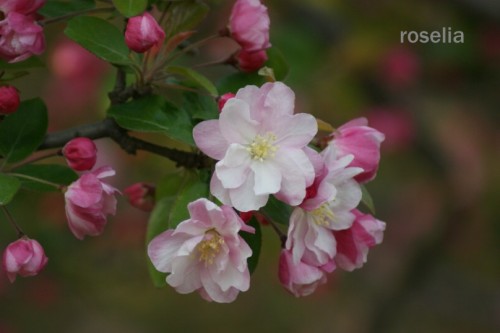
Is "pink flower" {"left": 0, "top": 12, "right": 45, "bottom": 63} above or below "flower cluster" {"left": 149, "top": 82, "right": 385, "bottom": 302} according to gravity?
above

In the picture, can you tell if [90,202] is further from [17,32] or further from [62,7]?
[62,7]

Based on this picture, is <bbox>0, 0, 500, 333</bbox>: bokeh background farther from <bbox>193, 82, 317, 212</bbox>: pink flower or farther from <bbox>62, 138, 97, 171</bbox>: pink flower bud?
<bbox>193, 82, 317, 212</bbox>: pink flower

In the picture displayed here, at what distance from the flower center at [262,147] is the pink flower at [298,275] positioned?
0.13 metres

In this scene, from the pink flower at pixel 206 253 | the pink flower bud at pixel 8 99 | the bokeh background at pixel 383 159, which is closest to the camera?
the pink flower at pixel 206 253

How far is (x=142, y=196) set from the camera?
46.0 inches

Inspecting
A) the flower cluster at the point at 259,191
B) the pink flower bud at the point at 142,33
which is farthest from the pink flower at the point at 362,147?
the pink flower bud at the point at 142,33

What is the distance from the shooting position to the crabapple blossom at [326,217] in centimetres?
94

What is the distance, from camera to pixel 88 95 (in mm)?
2824

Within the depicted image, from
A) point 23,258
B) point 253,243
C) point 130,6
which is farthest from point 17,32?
point 253,243

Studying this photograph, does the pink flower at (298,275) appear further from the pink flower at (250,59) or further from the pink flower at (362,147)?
the pink flower at (250,59)

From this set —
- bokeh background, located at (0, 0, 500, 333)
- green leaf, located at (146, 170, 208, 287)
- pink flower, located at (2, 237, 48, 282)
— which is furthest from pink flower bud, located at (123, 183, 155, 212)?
bokeh background, located at (0, 0, 500, 333)

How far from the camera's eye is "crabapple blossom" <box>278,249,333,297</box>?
3.19 feet

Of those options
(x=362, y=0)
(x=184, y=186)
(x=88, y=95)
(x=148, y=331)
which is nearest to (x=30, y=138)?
(x=184, y=186)

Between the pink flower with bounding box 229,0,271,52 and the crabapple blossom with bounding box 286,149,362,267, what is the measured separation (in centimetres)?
17
